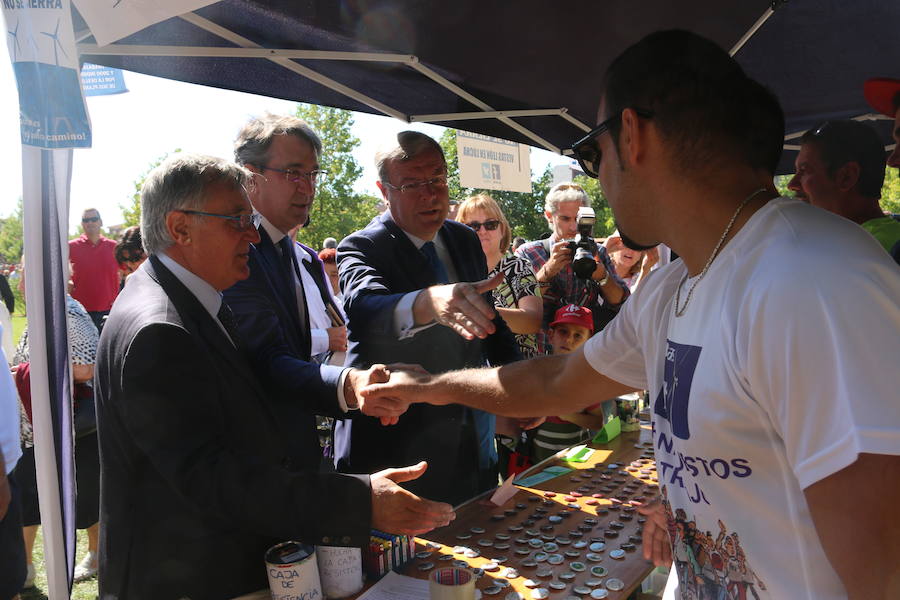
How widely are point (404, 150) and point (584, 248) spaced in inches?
76.5

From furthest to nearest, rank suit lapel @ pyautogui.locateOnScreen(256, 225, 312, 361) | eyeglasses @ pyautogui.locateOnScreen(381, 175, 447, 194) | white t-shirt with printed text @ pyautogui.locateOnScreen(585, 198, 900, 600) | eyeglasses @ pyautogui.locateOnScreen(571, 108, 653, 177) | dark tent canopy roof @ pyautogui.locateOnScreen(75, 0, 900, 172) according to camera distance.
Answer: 1. eyeglasses @ pyautogui.locateOnScreen(381, 175, 447, 194)
2. dark tent canopy roof @ pyautogui.locateOnScreen(75, 0, 900, 172)
3. suit lapel @ pyautogui.locateOnScreen(256, 225, 312, 361)
4. eyeglasses @ pyautogui.locateOnScreen(571, 108, 653, 177)
5. white t-shirt with printed text @ pyautogui.locateOnScreen(585, 198, 900, 600)

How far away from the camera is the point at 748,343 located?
3.39 feet

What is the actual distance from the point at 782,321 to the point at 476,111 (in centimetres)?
371

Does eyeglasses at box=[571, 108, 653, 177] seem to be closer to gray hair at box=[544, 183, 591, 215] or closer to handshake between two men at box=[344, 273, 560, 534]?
handshake between two men at box=[344, 273, 560, 534]

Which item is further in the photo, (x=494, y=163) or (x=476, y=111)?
(x=494, y=163)

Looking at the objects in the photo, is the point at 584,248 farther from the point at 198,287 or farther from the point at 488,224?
the point at 198,287

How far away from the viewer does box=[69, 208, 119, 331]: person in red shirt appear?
8.99m

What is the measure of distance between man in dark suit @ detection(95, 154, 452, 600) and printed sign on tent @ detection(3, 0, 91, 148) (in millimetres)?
553

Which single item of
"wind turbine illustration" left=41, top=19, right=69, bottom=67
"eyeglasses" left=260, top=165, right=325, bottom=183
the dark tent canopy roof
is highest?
the dark tent canopy roof

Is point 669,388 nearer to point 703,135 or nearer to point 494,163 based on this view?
point 703,135

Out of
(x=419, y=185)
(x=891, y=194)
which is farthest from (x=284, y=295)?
(x=891, y=194)

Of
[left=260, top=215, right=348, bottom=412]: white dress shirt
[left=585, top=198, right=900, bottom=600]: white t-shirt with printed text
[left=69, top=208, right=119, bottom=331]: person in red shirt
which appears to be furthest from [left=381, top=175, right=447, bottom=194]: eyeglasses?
[left=69, top=208, right=119, bottom=331]: person in red shirt

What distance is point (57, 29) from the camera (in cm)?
197

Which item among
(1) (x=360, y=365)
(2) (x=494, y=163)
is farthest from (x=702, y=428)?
(2) (x=494, y=163)
